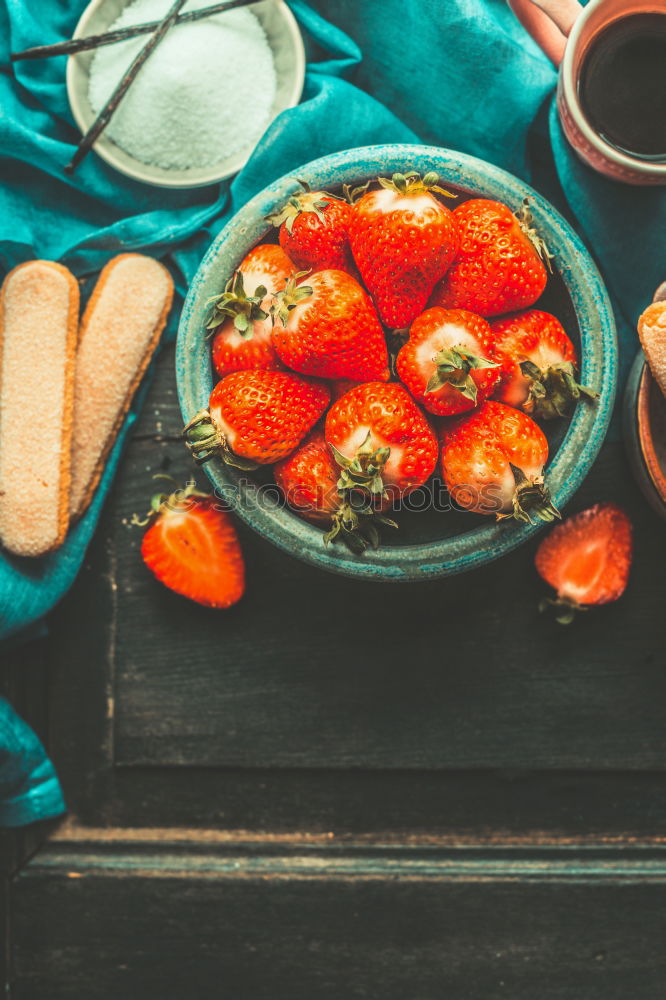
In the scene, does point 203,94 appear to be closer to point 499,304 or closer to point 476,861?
point 499,304

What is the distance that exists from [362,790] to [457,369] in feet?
1.53

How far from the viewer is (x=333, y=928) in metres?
0.84

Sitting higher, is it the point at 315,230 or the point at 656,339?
the point at 315,230

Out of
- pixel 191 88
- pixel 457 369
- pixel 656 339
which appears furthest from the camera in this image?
pixel 191 88

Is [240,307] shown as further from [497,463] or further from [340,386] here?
[497,463]

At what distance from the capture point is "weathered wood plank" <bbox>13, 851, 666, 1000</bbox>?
832 mm

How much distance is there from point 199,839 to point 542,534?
1.51 feet

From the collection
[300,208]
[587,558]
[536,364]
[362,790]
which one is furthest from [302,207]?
[362,790]

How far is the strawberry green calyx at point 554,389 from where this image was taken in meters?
0.64

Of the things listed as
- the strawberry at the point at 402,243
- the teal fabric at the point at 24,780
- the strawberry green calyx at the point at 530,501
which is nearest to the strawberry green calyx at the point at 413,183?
the strawberry at the point at 402,243

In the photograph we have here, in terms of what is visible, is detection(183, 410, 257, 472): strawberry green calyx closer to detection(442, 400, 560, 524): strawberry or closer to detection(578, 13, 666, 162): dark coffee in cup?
detection(442, 400, 560, 524): strawberry

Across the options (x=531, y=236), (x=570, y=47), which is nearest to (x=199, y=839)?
(x=531, y=236)

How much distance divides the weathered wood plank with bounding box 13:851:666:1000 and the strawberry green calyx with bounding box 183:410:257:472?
1.43 ft

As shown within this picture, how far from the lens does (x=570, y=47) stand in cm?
71
